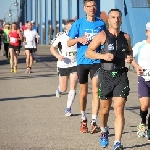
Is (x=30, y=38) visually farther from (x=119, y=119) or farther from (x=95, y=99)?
(x=119, y=119)

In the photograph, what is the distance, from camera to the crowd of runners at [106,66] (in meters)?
7.52

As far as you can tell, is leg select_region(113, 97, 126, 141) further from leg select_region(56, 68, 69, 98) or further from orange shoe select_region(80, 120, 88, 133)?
leg select_region(56, 68, 69, 98)

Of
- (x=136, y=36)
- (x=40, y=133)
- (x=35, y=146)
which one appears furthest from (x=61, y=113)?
(x=136, y=36)

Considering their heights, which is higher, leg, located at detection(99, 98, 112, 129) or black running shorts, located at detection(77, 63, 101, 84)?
black running shorts, located at detection(77, 63, 101, 84)

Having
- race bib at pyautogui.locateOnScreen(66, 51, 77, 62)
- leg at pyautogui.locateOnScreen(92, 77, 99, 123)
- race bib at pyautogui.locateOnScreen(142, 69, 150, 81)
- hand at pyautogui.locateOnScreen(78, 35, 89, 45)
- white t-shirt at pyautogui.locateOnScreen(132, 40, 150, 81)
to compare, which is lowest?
leg at pyautogui.locateOnScreen(92, 77, 99, 123)

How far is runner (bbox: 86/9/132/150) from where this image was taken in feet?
24.5

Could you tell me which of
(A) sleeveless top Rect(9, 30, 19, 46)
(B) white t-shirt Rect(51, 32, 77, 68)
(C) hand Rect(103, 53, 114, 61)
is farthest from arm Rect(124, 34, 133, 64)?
(A) sleeveless top Rect(9, 30, 19, 46)

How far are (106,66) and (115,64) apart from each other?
114mm

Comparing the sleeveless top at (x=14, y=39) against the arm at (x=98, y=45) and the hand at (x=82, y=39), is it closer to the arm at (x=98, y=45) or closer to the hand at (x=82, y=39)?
the hand at (x=82, y=39)

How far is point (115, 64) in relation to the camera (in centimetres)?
761

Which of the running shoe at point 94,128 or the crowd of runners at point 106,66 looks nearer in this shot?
the crowd of runners at point 106,66

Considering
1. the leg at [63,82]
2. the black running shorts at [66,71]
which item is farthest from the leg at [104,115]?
the leg at [63,82]

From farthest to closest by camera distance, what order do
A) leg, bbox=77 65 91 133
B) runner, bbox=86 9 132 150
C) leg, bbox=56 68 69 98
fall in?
leg, bbox=56 68 69 98 → leg, bbox=77 65 91 133 → runner, bbox=86 9 132 150

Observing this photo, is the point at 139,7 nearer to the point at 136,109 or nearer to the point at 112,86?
the point at 136,109
